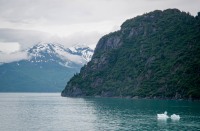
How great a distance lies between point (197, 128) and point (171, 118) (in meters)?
26.7

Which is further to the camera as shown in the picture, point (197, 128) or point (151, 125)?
point (151, 125)

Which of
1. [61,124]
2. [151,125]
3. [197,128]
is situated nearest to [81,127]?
[61,124]

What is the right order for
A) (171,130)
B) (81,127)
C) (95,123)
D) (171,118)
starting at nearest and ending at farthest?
(171,130) → (81,127) → (95,123) → (171,118)

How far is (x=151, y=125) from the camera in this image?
11975 centimetres

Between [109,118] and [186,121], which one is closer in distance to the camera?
[186,121]

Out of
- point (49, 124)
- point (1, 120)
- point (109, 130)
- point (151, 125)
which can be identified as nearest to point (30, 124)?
point (49, 124)

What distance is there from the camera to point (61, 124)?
12481cm

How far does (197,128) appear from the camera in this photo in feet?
360

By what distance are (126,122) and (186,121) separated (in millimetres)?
18413

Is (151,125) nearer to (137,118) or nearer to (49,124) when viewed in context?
(137,118)

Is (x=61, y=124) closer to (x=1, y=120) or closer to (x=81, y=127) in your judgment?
(x=81, y=127)

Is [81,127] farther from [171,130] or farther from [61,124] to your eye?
[171,130]

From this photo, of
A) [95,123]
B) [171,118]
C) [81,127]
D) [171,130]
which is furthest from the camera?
[171,118]

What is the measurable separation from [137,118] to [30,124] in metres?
35.9
